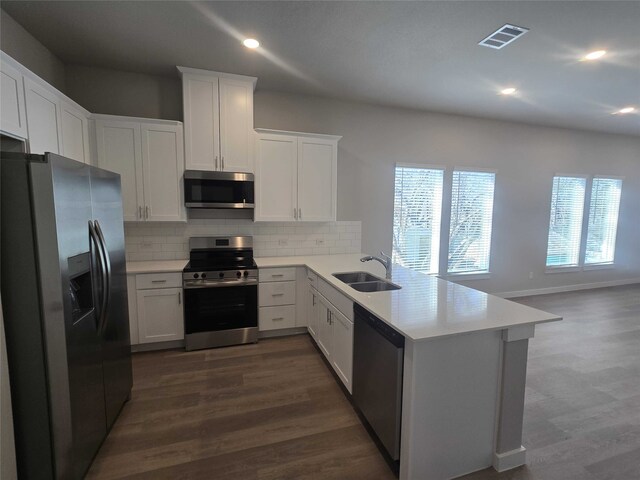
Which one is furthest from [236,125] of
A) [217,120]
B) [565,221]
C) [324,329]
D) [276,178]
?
[565,221]

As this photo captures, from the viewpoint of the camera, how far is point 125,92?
328cm

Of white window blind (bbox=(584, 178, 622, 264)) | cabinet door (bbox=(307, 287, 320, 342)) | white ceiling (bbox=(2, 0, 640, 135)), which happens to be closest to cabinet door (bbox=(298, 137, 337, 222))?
white ceiling (bbox=(2, 0, 640, 135))

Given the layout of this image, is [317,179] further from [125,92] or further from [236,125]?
[125,92]

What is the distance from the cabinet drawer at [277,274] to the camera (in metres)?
3.30

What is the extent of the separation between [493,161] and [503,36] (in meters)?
2.75

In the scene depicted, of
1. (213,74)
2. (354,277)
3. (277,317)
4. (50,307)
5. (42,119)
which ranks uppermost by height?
(213,74)

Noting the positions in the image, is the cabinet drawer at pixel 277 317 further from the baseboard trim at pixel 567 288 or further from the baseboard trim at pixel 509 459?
the baseboard trim at pixel 567 288

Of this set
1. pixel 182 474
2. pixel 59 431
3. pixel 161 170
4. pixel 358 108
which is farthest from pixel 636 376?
pixel 161 170

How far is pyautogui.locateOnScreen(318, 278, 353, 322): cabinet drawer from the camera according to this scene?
222 centimetres

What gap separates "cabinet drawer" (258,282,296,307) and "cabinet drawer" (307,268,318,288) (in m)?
0.20

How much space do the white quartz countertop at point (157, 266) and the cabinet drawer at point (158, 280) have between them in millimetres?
49

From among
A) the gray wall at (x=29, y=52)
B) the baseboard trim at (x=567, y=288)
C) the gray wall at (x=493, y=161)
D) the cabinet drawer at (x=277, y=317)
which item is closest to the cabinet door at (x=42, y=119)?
the gray wall at (x=29, y=52)

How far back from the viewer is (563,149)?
5.27 m

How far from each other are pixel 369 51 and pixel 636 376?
3.82 metres
